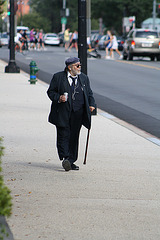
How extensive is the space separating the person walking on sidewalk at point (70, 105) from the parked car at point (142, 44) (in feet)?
106

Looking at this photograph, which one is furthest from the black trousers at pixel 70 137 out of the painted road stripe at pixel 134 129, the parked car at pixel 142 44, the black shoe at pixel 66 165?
the parked car at pixel 142 44

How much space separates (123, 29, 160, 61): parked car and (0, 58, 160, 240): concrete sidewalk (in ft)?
91.1

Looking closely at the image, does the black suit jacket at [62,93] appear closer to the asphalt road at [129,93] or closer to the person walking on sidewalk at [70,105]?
the person walking on sidewalk at [70,105]

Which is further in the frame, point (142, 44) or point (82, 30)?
point (142, 44)

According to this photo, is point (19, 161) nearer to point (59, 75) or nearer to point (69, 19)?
point (59, 75)

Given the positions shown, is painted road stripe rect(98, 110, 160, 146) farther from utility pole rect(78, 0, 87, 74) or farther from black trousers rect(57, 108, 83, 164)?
black trousers rect(57, 108, 83, 164)

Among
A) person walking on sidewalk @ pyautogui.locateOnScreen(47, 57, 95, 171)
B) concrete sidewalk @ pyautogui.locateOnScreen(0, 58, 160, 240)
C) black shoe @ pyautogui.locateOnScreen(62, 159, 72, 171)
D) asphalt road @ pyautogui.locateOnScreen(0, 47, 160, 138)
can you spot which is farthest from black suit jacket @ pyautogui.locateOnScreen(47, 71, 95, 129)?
asphalt road @ pyautogui.locateOnScreen(0, 47, 160, 138)

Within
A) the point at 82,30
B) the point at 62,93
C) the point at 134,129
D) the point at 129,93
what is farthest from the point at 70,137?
the point at 129,93

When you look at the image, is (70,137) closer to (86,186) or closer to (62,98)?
(62,98)

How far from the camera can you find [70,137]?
8.45 metres

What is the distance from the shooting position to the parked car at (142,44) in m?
40.4

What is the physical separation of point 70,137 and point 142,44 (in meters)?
32.5

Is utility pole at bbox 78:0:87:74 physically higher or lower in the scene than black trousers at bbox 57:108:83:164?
higher

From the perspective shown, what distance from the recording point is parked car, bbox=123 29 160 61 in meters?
40.4
